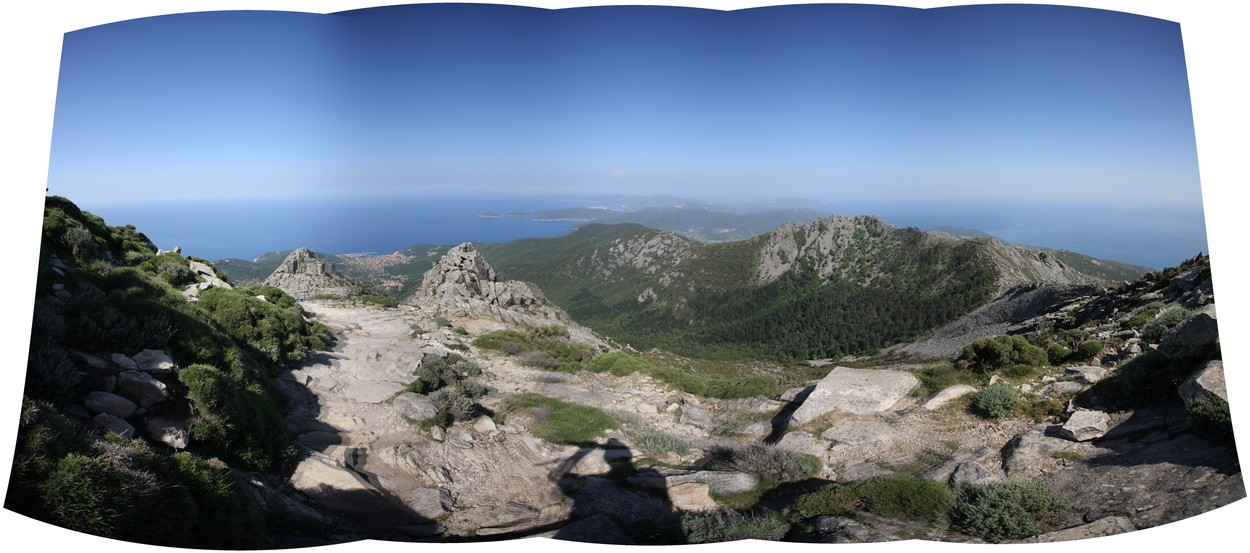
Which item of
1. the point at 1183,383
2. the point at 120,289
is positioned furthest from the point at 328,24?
the point at 1183,383

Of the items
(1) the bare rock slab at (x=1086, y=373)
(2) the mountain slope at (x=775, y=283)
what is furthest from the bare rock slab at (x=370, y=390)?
(2) the mountain slope at (x=775, y=283)

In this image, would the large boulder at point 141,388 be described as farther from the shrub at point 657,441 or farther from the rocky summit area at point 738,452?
the shrub at point 657,441

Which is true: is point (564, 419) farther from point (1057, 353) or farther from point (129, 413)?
point (1057, 353)

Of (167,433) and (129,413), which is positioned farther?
(167,433)

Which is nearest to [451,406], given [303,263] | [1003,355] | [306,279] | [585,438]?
[585,438]

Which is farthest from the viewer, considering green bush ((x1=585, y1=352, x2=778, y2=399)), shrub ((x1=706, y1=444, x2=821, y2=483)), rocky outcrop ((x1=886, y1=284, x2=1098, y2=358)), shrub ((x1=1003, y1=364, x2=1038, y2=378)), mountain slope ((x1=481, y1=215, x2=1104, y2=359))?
mountain slope ((x1=481, y1=215, x2=1104, y2=359))

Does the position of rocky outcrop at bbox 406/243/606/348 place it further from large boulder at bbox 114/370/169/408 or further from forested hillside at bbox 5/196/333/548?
large boulder at bbox 114/370/169/408

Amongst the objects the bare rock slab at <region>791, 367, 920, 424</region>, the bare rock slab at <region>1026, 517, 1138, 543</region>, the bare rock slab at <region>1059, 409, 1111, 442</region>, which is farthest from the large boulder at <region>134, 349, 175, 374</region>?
the bare rock slab at <region>1059, 409, 1111, 442</region>
